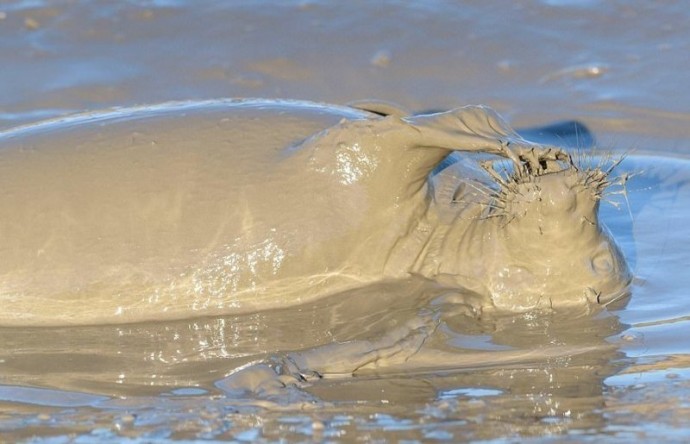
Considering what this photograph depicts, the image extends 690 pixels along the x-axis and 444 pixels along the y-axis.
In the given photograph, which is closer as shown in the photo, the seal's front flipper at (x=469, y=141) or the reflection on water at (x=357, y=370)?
the reflection on water at (x=357, y=370)

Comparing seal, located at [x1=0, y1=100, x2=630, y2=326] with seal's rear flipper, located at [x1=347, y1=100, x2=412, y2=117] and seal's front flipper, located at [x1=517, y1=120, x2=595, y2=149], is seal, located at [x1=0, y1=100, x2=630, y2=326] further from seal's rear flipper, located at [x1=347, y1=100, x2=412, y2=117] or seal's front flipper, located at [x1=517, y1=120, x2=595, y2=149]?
seal's front flipper, located at [x1=517, y1=120, x2=595, y2=149]

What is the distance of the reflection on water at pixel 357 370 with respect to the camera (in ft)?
10.8

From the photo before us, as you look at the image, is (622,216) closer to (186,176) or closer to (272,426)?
(186,176)

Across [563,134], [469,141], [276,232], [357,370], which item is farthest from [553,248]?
[563,134]

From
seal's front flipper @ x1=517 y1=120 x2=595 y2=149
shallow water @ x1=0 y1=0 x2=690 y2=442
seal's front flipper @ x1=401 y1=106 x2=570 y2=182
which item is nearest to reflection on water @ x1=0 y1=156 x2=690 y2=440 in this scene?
shallow water @ x1=0 y1=0 x2=690 y2=442

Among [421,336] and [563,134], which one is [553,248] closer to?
[421,336]

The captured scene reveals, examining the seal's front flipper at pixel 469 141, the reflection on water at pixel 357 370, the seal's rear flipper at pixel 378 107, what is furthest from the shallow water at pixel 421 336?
the seal's rear flipper at pixel 378 107

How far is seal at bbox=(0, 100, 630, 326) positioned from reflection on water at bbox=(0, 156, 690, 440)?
0.08 m

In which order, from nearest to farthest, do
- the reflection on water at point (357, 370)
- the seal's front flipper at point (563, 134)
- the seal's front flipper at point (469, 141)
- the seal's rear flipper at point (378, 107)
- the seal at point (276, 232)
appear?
the reflection on water at point (357, 370), the seal's front flipper at point (469, 141), the seal at point (276, 232), the seal's rear flipper at point (378, 107), the seal's front flipper at point (563, 134)

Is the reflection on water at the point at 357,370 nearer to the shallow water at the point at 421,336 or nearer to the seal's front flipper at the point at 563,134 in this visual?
the shallow water at the point at 421,336

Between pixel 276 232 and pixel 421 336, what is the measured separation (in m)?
0.57

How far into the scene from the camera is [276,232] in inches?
158

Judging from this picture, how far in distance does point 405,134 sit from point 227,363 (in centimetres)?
89

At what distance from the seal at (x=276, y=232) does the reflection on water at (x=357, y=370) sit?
0.08m
